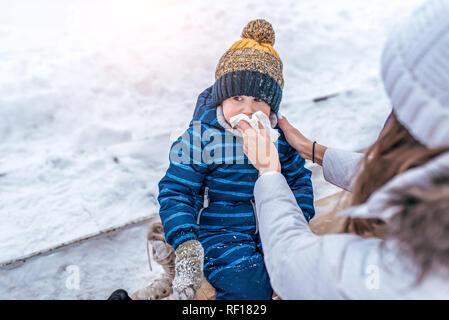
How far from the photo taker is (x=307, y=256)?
60cm

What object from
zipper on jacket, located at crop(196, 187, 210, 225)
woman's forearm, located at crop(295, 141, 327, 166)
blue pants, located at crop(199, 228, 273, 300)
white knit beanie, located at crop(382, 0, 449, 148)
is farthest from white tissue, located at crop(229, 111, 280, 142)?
white knit beanie, located at crop(382, 0, 449, 148)

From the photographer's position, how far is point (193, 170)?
3.52ft

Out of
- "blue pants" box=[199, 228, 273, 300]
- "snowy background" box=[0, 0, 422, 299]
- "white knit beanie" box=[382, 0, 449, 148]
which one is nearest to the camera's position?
"white knit beanie" box=[382, 0, 449, 148]

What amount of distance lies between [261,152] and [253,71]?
0.36 m

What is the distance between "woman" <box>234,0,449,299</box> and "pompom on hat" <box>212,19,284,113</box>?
528mm

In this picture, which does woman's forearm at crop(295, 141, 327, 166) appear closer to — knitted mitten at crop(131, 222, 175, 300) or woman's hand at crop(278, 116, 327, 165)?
woman's hand at crop(278, 116, 327, 165)

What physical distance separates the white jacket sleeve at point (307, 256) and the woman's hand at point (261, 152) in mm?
51

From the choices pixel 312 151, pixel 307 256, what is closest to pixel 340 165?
pixel 312 151

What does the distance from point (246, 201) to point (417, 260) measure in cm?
71

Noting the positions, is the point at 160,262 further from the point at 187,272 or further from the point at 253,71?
the point at 253,71

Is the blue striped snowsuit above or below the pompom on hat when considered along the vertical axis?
below

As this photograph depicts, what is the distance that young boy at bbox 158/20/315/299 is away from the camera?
989mm

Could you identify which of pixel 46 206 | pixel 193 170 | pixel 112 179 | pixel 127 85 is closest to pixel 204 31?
pixel 127 85

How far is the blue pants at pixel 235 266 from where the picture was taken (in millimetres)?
941
